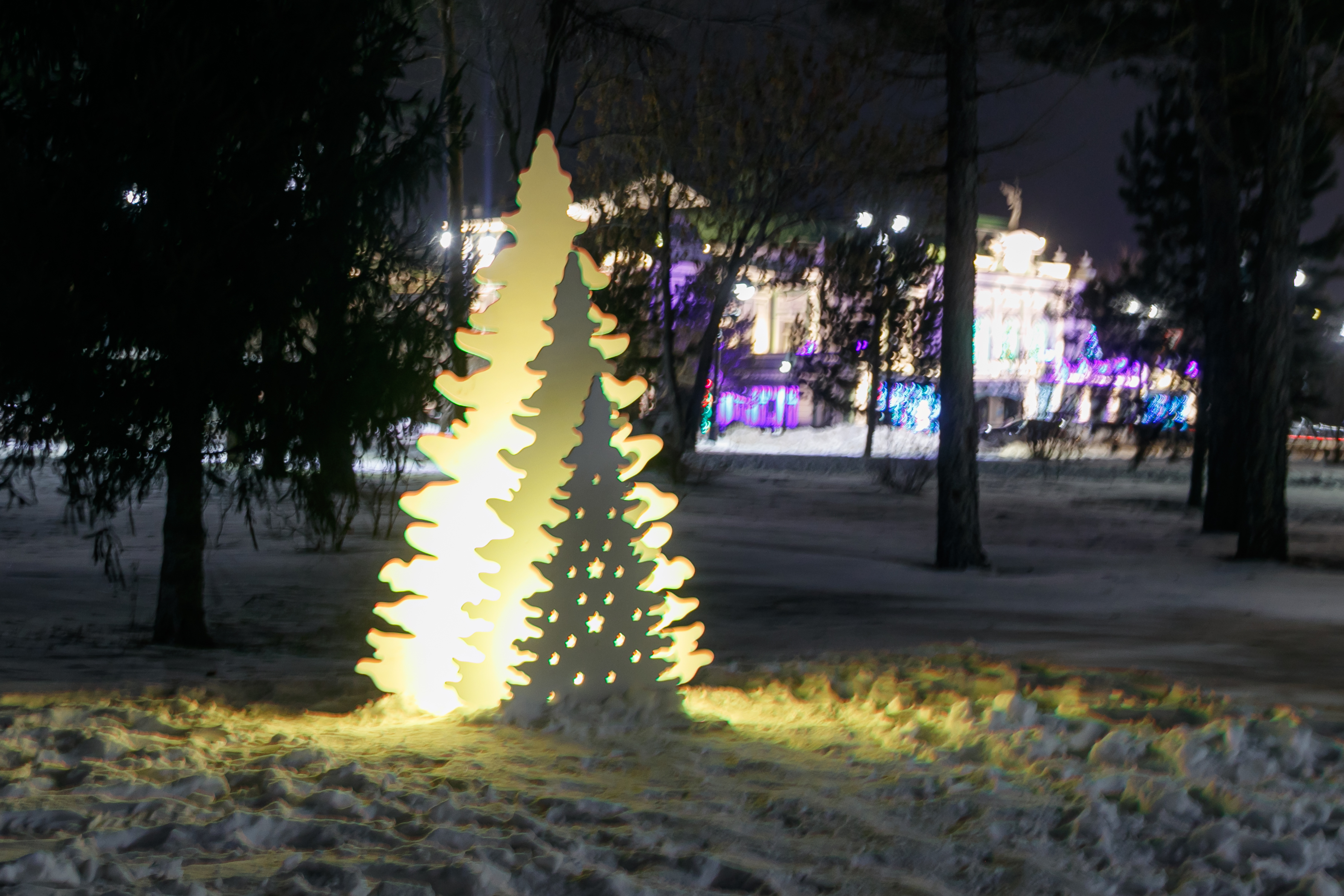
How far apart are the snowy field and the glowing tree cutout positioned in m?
0.31

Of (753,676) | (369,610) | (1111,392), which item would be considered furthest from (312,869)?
(1111,392)

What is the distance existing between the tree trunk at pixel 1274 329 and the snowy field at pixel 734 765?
4622 mm

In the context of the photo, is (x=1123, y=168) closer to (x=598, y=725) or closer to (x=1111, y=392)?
(x=1111, y=392)

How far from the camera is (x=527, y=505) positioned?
553 cm

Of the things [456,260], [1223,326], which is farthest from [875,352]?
[456,260]

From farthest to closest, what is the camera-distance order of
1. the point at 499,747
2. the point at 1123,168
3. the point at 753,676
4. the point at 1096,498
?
the point at 1123,168
the point at 1096,498
the point at 753,676
the point at 499,747

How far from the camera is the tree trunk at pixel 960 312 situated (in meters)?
13.1

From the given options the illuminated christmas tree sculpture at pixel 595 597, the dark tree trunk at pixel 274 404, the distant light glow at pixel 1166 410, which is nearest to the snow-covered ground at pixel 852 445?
the distant light glow at pixel 1166 410

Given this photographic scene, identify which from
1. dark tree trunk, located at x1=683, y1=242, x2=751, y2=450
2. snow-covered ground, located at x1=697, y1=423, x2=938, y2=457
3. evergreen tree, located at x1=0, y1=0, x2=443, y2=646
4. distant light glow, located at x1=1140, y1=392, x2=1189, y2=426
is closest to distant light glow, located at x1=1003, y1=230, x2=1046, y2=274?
snow-covered ground, located at x1=697, y1=423, x2=938, y2=457

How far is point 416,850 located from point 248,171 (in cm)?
519

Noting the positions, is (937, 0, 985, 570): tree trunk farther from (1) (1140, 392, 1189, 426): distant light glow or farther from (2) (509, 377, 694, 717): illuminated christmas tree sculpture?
(1) (1140, 392, 1189, 426): distant light glow

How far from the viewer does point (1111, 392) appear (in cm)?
3697

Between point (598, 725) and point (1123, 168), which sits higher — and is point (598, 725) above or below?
below

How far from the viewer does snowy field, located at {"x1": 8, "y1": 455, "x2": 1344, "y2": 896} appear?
357 centimetres
